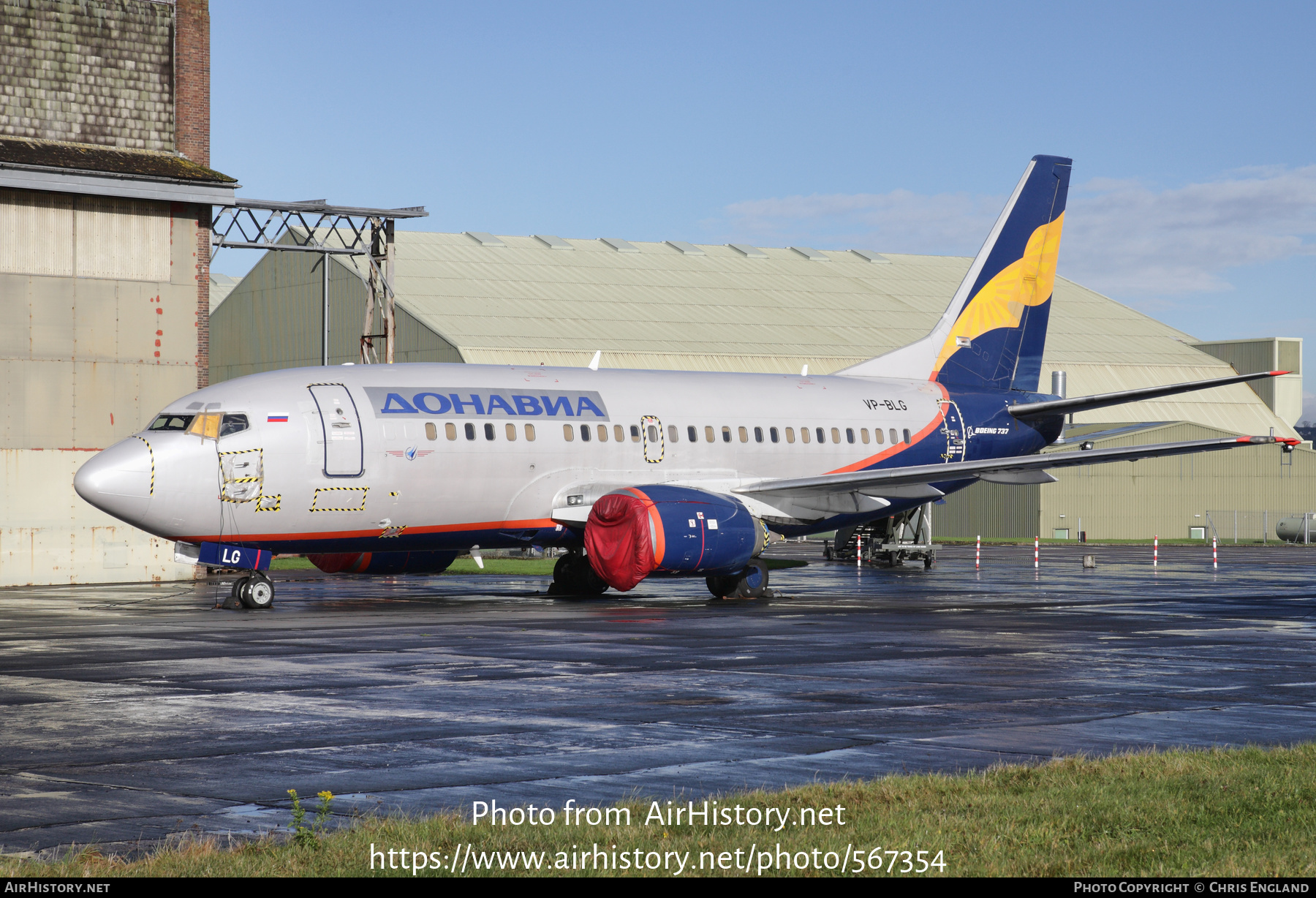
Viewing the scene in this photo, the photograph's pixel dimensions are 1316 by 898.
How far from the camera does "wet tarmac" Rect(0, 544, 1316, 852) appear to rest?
10.2 m

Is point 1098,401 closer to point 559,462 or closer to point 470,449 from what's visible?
point 559,462

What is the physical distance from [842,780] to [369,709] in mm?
5474

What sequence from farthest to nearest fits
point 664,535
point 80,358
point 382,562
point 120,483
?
Result: point 80,358 → point 382,562 → point 664,535 → point 120,483

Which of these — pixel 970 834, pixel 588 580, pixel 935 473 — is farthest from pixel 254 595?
pixel 970 834

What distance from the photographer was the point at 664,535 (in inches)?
1075

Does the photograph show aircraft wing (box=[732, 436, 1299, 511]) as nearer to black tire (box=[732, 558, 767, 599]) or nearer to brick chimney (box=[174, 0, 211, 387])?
black tire (box=[732, 558, 767, 599])

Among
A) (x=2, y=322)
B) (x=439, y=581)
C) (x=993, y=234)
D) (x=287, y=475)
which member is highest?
(x=993, y=234)

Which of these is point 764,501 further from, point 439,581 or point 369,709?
point 369,709

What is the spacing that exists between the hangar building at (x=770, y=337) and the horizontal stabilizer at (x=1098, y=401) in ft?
100

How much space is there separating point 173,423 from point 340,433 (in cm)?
282

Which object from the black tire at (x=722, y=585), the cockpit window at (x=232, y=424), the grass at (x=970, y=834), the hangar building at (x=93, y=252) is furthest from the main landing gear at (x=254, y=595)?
the grass at (x=970, y=834)

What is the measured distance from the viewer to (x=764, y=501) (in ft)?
103

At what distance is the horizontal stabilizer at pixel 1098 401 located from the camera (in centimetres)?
2953
